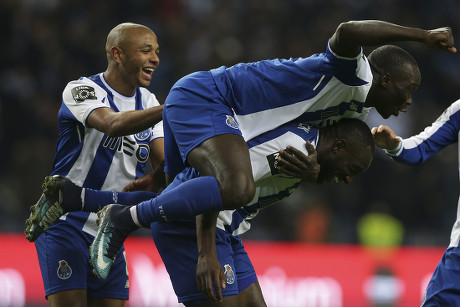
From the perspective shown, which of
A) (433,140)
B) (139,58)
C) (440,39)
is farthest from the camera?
(139,58)

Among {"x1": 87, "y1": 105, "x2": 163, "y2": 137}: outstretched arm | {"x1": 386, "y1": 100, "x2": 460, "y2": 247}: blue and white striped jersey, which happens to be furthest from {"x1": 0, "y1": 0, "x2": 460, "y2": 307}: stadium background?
{"x1": 87, "y1": 105, "x2": 163, "y2": 137}: outstretched arm

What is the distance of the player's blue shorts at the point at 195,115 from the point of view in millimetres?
4383

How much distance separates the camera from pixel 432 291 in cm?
478

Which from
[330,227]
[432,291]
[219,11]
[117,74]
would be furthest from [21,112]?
[432,291]

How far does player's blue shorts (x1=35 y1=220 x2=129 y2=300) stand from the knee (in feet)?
4.55

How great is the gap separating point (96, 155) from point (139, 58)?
2.45ft

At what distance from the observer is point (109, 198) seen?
5031mm

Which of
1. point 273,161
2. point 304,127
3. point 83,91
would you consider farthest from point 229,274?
point 83,91

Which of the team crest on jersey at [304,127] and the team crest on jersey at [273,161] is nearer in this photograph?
the team crest on jersey at [273,161]

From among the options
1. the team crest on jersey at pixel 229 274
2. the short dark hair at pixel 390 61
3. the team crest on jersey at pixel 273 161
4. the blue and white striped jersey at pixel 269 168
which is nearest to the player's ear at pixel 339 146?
the blue and white striped jersey at pixel 269 168

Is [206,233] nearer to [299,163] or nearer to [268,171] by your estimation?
[268,171]

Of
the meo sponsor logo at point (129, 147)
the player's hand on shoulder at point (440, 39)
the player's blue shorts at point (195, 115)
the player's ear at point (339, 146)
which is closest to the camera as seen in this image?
the player's hand on shoulder at point (440, 39)

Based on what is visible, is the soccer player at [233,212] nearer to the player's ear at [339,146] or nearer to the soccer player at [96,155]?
the player's ear at [339,146]

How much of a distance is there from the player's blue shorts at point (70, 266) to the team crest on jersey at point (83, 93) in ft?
2.78
